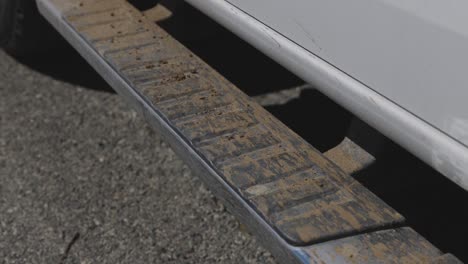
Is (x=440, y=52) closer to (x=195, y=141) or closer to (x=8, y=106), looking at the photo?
(x=195, y=141)

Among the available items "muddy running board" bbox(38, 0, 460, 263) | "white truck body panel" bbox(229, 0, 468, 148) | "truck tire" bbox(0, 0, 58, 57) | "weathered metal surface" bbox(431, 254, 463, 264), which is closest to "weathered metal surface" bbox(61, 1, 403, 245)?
"muddy running board" bbox(38, 0, 460, 263)

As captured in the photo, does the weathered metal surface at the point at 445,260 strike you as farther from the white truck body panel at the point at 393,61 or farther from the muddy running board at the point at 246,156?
the white truck body panel at the point at 393,61

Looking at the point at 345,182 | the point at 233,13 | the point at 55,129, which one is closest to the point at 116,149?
the point at 55,129

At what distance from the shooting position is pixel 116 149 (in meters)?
3.38

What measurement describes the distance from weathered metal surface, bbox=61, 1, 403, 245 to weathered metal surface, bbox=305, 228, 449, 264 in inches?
1.1

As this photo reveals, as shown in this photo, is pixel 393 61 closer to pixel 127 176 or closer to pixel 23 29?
pixel 127 176

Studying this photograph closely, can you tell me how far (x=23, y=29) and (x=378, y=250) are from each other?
2449mm

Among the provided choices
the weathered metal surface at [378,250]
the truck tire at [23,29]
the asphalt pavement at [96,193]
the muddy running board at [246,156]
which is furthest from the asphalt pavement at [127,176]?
the weathered metal surface at [378,250]

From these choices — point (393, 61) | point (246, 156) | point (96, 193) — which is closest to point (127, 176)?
point (96, 193)

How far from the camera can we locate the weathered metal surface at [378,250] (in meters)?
1.79

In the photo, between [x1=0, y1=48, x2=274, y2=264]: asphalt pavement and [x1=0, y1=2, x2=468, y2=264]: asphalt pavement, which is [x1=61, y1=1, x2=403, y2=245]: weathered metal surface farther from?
[x1=0, y1=48, x2=274, y2=264]: asphalt pavement

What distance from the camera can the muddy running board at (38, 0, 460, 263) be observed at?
185cm

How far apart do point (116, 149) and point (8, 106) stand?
0.65 metres

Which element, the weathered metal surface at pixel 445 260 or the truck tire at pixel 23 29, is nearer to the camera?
the weathered metal surface at pixel 445 260
